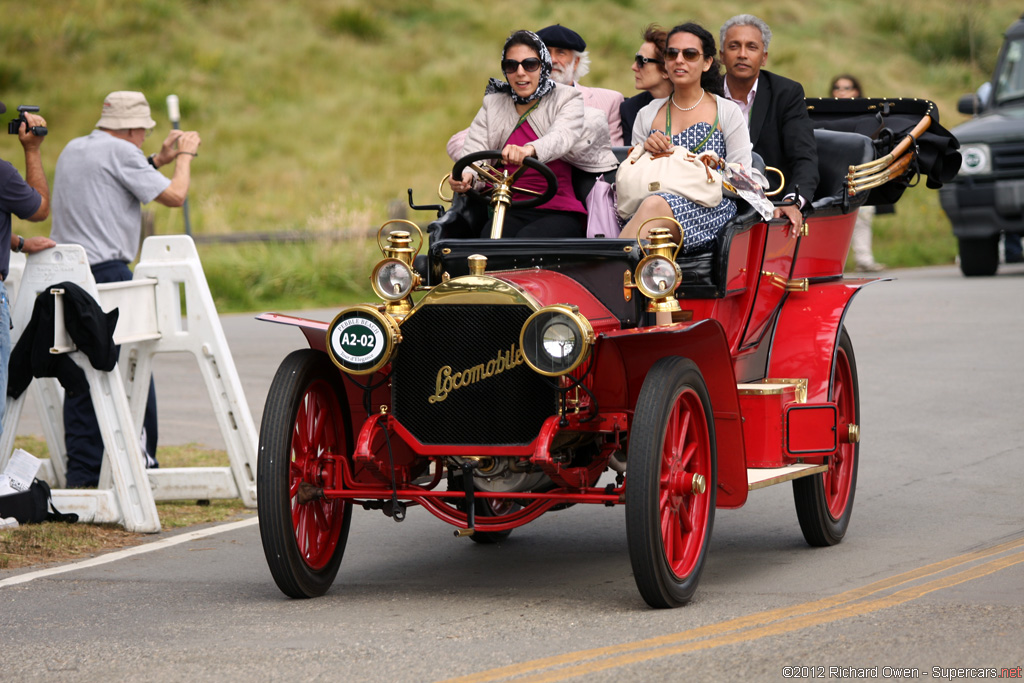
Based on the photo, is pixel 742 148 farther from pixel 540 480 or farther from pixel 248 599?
pixel 248 599

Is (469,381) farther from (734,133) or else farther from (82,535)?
(82,535)

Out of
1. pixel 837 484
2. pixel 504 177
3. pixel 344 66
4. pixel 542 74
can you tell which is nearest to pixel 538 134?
pixel 542 74

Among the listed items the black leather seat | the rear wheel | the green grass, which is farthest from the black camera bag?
the black leather seat

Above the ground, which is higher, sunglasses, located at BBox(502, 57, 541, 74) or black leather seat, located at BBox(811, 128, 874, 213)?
sunglasses, located at BBox(502, 57, 541, 74)

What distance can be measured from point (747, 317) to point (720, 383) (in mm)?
811

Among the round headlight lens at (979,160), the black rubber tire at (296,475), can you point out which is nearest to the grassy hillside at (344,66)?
the round headlight lens at (979,160)

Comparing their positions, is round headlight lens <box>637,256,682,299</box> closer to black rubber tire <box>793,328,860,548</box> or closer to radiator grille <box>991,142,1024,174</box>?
black rubber tire <box>793,328,860,548</box>

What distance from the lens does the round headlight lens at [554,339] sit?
5.20m

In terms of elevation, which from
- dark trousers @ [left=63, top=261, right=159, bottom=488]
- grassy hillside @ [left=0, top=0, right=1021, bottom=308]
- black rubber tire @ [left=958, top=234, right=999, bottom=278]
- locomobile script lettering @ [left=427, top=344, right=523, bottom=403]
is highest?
grassy hillside @ [left=0, top=0, right=1021, bottom=308]

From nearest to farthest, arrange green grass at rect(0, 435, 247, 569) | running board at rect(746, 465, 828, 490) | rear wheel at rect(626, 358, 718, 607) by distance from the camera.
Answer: rear wheel at rect(626, 358, 718, 607) → running board at rect(746, 465, 828, 490) → green grass at rect(0, 435, 247, 569)

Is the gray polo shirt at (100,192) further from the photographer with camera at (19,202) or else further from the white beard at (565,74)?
the white beard at (565,74)

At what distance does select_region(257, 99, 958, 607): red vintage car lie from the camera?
534cm

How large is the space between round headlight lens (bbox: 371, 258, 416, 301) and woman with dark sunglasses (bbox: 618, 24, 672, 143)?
291cm

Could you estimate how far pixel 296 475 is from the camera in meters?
5.66
